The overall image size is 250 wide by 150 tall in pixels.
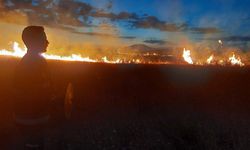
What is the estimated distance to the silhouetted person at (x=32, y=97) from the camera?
461 cm

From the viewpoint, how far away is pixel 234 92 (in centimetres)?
2397

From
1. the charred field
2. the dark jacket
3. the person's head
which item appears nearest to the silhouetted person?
the dark jacket

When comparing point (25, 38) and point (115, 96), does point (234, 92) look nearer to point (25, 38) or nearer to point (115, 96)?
point (115, 96)

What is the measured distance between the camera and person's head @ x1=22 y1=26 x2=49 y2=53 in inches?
191

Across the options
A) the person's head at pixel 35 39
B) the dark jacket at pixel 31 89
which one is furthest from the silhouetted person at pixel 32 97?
the person's head at pixel 35 39

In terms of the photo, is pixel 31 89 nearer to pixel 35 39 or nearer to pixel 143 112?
pixel 35 39

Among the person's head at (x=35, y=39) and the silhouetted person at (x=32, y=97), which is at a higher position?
the person's head at (x=35, y=39)

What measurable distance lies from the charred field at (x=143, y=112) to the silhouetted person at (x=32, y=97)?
1.98 meters

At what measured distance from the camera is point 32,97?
4605mm

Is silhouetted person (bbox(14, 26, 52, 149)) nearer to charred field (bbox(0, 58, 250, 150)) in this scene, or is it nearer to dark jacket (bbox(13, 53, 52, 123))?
dark jacket (bbox(13, 53, 52, 123))

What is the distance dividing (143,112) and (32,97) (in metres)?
13.3

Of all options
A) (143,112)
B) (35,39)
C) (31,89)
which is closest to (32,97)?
(31,89)

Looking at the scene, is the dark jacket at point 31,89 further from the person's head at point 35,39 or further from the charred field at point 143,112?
the charred field at point 143,112

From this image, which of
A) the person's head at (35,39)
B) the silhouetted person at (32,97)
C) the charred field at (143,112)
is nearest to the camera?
the silhouetted person at (32,97)
